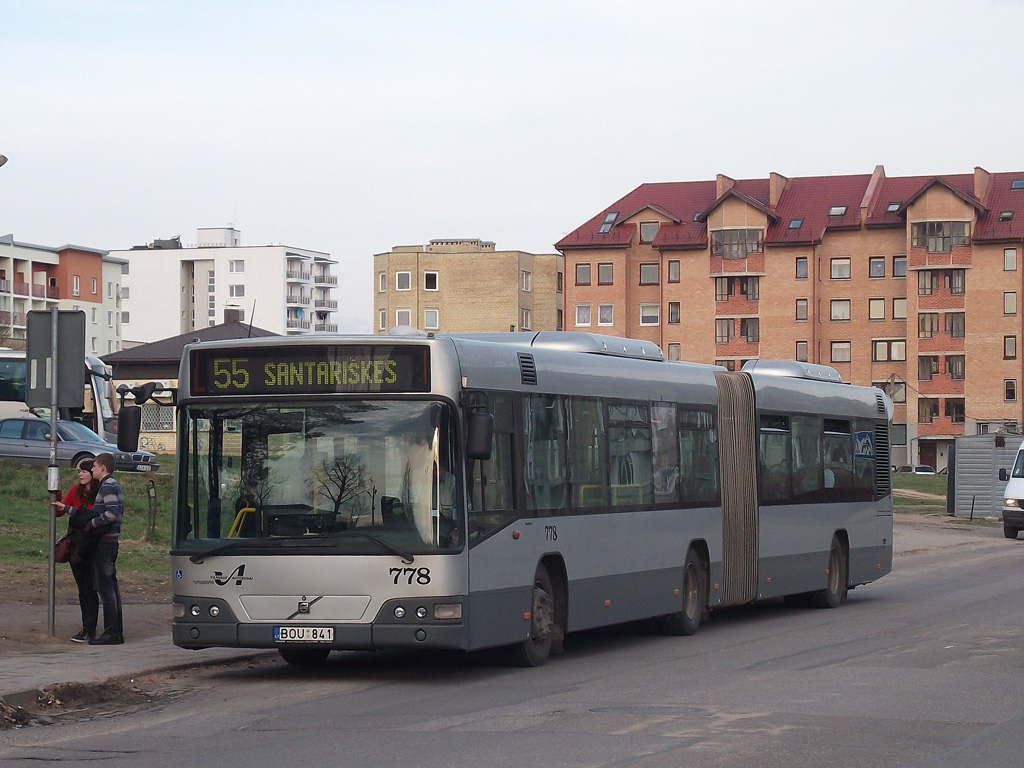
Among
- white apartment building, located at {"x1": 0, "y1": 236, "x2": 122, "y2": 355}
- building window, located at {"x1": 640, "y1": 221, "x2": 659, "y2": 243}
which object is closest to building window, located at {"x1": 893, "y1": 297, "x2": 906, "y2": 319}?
building window, located at {"x1": 640, "y1": 221, "x2": 659, "y2": 243}

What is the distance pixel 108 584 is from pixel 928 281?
88415 millimetres

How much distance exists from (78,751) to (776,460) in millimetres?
11631

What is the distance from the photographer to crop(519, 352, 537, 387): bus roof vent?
544 inches

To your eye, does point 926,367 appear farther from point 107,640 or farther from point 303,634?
point 303,634

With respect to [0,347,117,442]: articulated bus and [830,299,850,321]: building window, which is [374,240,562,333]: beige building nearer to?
[830,299,850,321]: building window

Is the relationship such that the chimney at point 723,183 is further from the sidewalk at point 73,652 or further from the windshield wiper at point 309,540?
the windshield wiper at point 309,540

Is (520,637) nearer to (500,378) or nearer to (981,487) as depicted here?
(500,378)

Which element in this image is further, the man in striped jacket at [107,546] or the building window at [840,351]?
the building window at [840,351]

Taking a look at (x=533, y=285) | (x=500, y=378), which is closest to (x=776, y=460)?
(x=500, y=378)

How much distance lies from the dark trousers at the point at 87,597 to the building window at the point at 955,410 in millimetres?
88362

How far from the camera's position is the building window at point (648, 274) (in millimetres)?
105625

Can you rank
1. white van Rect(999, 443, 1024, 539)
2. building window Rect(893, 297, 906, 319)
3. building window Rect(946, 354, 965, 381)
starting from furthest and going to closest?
building window Rect(893, 297, 906, 319), building window Rect(946, 354, 965, 381), white van Rect(999, 443, 1024, 539)

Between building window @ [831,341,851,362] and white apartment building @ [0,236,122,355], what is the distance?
59762 mm

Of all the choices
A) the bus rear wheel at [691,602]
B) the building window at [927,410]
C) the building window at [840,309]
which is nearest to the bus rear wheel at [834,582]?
the bus rear wheel at [691,602]
